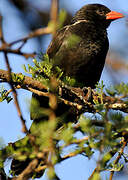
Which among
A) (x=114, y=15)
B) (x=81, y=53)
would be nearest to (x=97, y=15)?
(x=114, y=15)

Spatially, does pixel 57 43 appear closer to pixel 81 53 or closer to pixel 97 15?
pixel 81 53

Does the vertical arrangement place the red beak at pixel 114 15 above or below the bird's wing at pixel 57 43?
above

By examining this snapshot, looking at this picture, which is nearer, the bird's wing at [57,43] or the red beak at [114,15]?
the bird's wing at [57,43]

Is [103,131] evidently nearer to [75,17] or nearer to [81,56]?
[81,56]

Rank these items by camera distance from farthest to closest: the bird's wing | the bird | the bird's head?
the bird's head
the bird's wing
the bird

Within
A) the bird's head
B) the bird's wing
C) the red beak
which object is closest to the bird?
the bird's wing

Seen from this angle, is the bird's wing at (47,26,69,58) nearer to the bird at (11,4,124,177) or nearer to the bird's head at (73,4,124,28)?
the bird at (11,4,124,177)

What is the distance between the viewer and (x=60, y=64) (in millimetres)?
3535

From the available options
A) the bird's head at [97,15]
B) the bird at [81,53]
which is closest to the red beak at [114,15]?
the bird's head at [97,15]

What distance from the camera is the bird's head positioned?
4.29 m

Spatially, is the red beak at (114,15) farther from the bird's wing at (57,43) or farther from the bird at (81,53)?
the bird's wing at (57,43)

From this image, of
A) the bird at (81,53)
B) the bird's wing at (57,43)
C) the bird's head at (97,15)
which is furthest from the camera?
the bird's head at (97,15)

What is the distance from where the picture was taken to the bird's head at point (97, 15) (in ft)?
14.1

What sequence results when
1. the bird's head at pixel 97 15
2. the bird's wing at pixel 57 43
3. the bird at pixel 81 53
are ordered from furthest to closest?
the bird's head at pixel 97 15 < the bird's wing at pixel 57 43 < the bird at pixel 81 53
